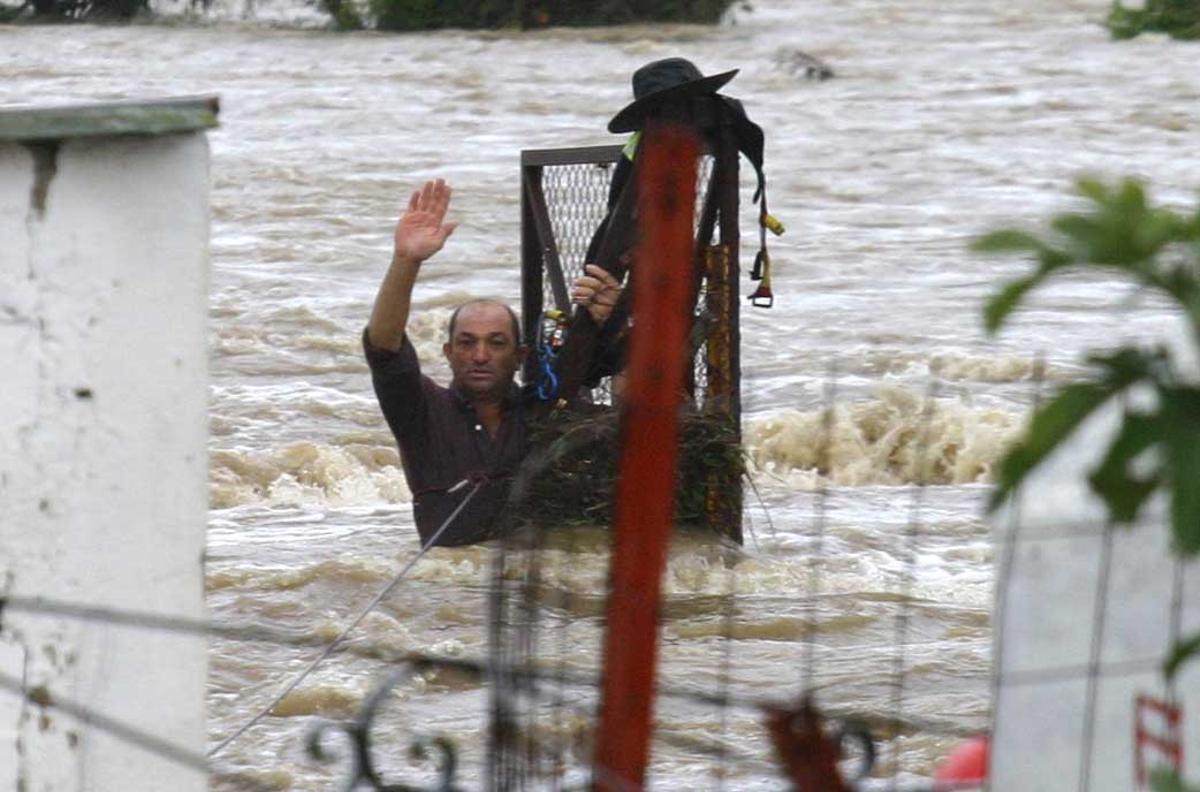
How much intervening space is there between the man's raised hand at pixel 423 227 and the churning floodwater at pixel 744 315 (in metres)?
0.89

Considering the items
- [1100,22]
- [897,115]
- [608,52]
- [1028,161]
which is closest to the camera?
[1028,161]

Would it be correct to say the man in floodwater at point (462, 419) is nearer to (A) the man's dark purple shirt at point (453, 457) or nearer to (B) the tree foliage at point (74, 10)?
(A) the man's dark purple shirt at point (453, 457)

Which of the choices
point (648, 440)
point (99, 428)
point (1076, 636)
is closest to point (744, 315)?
point (99, 428)

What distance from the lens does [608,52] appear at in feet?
101

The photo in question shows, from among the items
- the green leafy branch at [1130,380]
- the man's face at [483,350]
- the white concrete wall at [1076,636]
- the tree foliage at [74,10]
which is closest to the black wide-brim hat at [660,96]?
the man's face at [483,350]

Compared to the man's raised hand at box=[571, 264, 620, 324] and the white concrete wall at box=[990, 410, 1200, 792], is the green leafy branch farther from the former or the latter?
the man's raised hand at box=[571, 264, 620, 324]

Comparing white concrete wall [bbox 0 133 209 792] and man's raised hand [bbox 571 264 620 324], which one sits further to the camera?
man's raised hand [bbox 571 264 620 324]

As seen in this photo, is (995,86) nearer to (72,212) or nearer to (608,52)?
(608,52)

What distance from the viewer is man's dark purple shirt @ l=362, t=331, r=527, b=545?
637cm

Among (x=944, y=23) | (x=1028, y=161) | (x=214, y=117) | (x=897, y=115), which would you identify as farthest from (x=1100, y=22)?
(x=214, y=117)

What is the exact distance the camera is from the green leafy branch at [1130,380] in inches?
55.3

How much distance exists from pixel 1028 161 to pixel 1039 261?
19089 millimetres

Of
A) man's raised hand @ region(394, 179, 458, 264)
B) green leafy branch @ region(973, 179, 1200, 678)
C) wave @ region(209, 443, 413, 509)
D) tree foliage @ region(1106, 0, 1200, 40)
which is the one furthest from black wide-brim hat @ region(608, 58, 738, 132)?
tree foliage @ region(1106, 0, 1200, 40)

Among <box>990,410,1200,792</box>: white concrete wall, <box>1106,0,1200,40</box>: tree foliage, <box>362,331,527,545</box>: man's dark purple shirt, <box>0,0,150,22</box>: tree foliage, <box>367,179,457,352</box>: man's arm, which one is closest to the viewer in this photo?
<box>990,410,1200,792</box>: white concrete wall
